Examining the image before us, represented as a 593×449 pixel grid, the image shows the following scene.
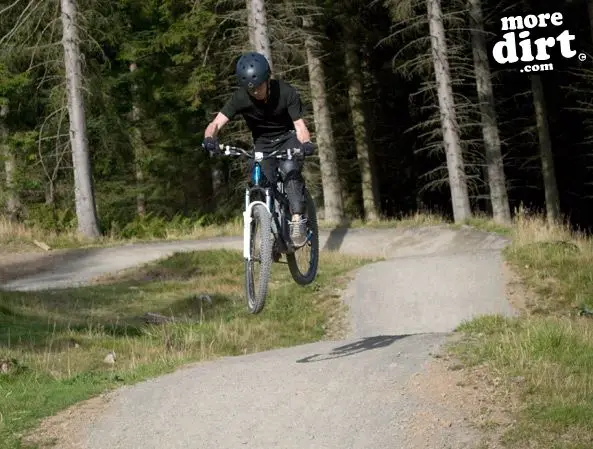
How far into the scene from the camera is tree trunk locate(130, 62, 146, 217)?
40562 millimetres

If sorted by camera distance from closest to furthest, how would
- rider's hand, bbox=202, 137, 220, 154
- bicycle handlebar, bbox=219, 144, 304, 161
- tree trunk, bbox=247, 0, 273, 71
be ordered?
bicycle handlebar, bbox=219, 144, 304, 161 < rider's hand, bbox=202, 137, 220, 154 < tree trunk, bbox=247, 0, 273, 71

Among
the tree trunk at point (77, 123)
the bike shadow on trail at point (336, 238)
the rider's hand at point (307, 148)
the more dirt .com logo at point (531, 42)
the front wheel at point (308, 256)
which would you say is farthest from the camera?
the more dirt .com logo at point (531, 42)

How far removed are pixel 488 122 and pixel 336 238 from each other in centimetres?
728

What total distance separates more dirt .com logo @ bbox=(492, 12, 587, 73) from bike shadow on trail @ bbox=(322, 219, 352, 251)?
8679 mm

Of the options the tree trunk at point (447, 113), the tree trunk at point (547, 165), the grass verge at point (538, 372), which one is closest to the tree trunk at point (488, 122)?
the tree trunk at point (447, 113)

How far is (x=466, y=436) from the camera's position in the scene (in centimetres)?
870

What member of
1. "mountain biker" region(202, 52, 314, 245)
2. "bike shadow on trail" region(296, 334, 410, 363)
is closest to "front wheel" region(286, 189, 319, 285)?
"mountain biker" region(202, 52, 314, 245)

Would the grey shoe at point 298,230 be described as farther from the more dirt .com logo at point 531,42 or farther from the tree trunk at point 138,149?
the tree trunk at point 138,149

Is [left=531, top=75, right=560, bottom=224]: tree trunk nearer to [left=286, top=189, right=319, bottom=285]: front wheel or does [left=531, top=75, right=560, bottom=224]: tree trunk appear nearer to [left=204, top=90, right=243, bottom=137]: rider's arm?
[left=286, top=189, right=319, bottom=285]: front wheel

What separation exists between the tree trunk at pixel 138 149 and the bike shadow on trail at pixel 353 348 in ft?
85.5

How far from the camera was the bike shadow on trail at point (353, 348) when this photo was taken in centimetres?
1178

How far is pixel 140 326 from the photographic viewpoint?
18.2m

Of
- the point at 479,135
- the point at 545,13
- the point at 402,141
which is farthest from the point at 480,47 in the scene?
the point at 402,141

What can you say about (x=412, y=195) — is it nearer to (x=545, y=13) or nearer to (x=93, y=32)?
(x=545, y=13)
